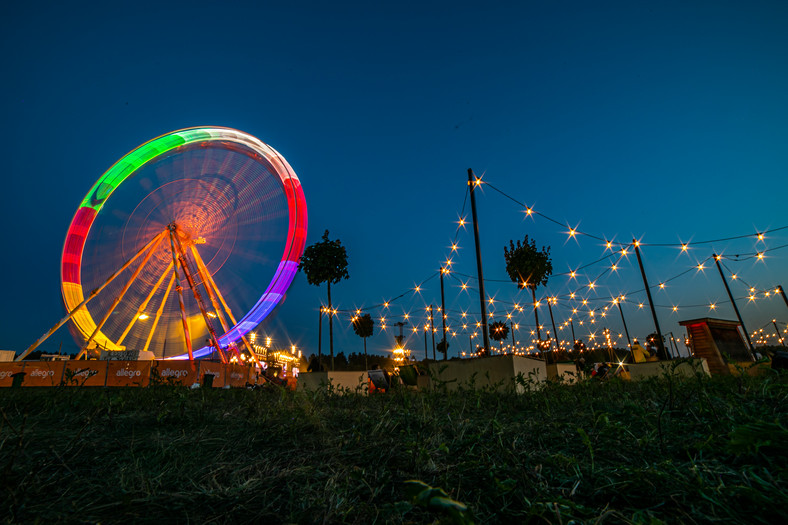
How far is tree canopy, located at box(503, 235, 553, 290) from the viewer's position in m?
22.1

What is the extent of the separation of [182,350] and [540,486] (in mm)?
32781

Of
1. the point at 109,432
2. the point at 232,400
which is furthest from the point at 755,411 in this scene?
the point at 232,400

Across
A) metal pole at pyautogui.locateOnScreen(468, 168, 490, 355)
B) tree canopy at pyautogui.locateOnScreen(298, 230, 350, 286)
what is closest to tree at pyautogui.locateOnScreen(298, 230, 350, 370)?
tree canopy at pyautogui.locateOnScreen(298, 230, 350, 286)

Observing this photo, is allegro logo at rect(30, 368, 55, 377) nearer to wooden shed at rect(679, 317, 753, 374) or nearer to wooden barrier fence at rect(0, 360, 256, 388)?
wooden barrier fence at rect(0, 360, 256, 388)

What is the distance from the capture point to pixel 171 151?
68.3 ft

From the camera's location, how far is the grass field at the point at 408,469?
4.28 ft

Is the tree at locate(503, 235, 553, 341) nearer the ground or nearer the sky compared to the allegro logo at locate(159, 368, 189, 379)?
nearer the sky

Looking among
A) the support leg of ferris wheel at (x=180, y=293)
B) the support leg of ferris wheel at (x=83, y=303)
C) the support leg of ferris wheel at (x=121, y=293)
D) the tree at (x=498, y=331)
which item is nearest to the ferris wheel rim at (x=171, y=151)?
the support leg of ferris wheel at (x=83, y=303)

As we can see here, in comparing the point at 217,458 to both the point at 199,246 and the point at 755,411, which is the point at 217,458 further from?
the point at 199,246

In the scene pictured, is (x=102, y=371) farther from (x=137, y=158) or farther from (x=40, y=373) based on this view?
(x=137, y=158)

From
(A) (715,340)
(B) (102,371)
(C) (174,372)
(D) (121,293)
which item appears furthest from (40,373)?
(A) (715,340)

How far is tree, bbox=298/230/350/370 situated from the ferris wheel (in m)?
1.24

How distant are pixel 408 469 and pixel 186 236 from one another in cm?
2629

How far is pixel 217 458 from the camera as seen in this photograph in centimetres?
198
